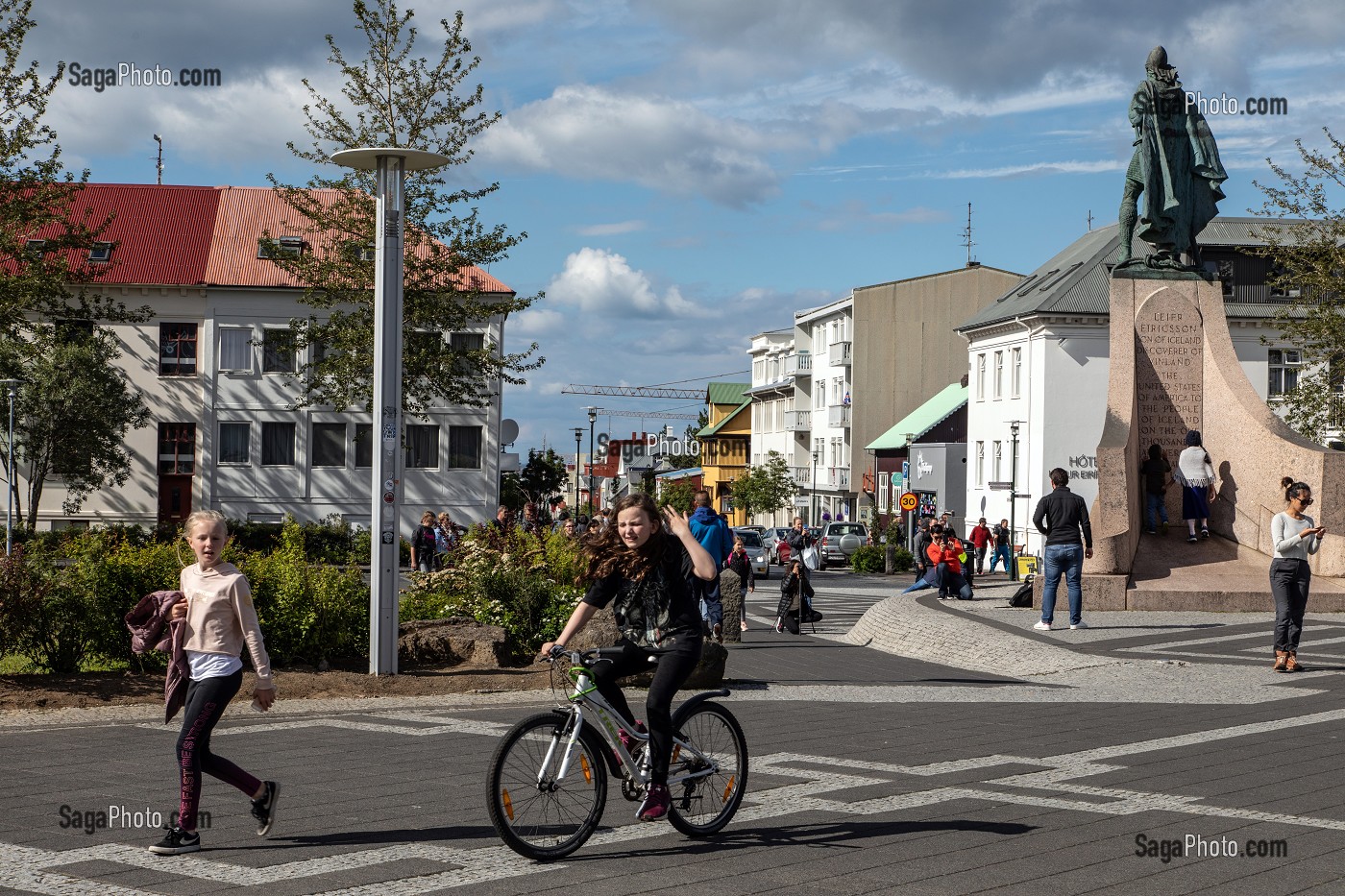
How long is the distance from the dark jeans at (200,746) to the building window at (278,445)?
53.5 meters

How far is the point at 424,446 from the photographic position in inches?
2324

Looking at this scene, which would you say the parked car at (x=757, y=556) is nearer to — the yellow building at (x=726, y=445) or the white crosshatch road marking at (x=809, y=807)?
the white crosshatch road marking at (x=809, y=807)

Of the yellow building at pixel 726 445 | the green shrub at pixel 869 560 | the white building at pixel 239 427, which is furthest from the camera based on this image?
the yellow building at pixel 726 445

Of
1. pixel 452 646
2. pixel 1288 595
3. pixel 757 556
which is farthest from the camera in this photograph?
pixel 757 556

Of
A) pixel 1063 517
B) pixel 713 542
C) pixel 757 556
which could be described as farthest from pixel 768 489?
pixel 713 542

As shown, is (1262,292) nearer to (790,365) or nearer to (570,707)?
(790,365)

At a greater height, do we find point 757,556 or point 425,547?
point 425,547

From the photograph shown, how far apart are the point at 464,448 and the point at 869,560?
56.5 feet

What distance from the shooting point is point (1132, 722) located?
11500 millimetres

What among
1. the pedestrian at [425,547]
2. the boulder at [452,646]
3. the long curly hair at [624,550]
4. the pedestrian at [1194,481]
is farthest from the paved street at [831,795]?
the pedestrian at [425,547]

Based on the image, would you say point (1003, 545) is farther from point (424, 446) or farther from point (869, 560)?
point (424, 446)

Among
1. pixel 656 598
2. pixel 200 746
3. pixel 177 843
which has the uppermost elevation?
pixel 656 598

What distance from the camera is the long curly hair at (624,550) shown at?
22.8ft

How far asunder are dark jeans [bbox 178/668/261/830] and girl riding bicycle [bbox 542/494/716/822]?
1.55 m
